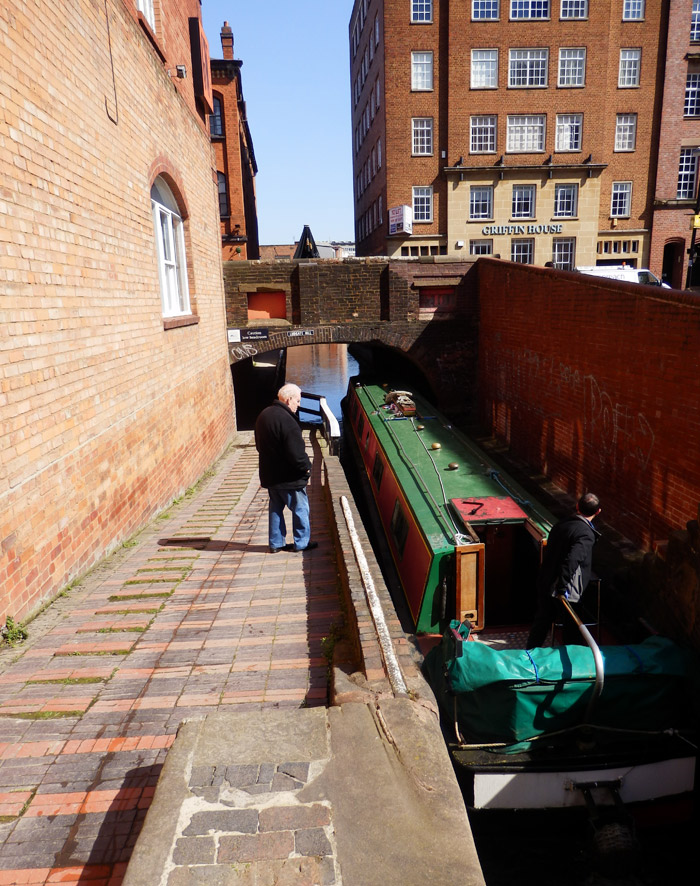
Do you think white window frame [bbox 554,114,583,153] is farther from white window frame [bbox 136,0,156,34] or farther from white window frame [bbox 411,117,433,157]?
white window frame [bbox 136,0,156,34]

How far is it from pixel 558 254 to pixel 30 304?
25.9 metres

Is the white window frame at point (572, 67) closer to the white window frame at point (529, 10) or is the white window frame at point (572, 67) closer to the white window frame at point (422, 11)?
the white window frame at point (529, 10)

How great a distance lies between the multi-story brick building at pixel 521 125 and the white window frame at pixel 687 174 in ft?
4.64

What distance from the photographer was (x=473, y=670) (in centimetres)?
466

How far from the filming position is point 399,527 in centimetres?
811

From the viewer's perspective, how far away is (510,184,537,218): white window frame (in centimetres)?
2550

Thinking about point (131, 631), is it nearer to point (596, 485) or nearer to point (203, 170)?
point (596, 485)

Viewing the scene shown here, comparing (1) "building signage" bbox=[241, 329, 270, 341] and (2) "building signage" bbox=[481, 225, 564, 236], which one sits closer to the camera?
(1) "building signage" bbox=[241, 329, 270, 341]

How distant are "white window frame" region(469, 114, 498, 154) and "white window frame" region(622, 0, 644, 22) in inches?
261

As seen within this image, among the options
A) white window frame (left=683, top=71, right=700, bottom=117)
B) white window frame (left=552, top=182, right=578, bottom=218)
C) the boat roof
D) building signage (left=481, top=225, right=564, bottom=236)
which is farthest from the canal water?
white window frame (left=683, top=71, right=700, bottom=117)

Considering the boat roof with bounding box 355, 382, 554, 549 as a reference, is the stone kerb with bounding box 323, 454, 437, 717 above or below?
above

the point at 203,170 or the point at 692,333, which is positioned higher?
the point at 203,170

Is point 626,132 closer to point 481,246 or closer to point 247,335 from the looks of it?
point 481,246

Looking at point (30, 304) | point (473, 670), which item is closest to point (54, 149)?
point (30, 304)
